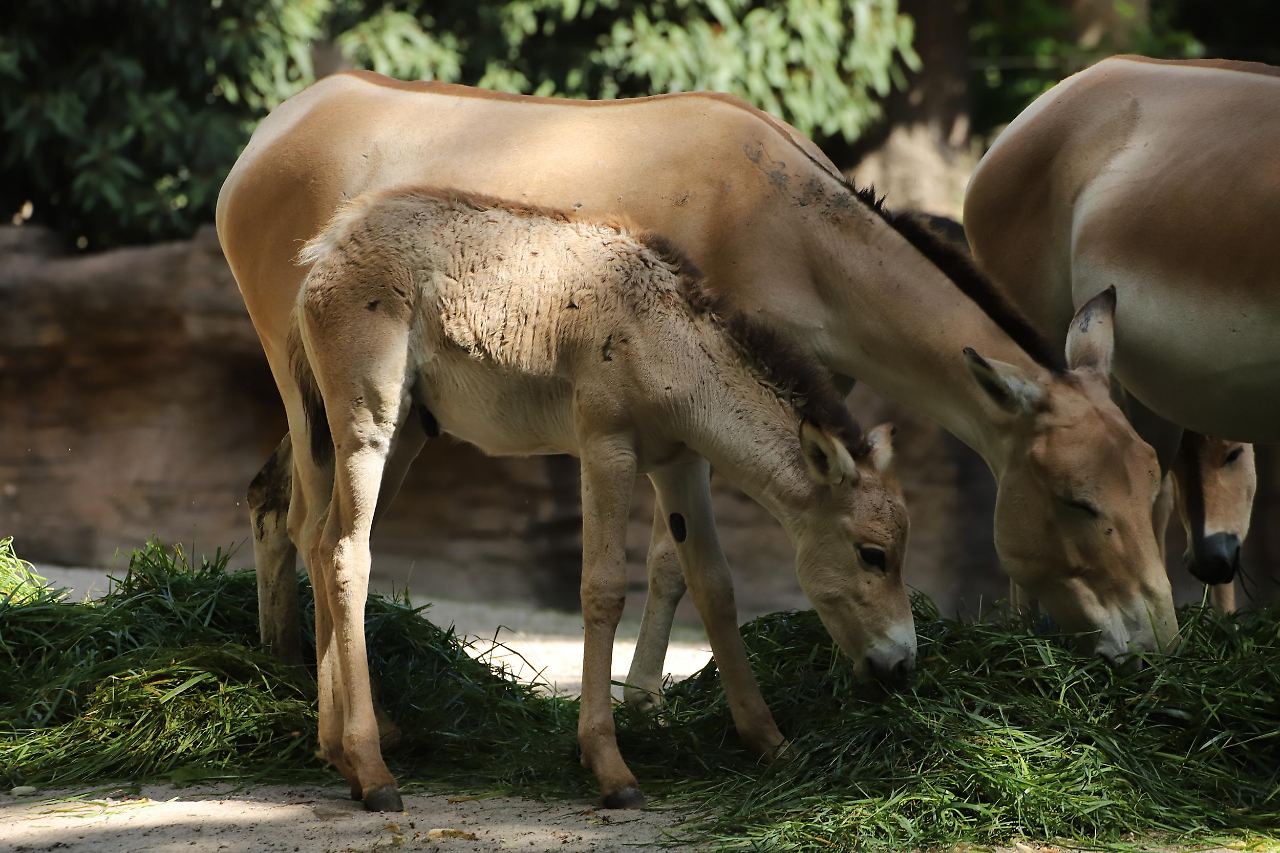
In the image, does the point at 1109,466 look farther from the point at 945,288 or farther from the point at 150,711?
the point at 150,711

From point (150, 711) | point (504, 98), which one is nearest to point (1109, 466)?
point (504, 98)

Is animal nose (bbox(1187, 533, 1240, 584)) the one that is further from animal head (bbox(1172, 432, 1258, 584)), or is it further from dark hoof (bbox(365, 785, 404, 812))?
dark hoof (bbox(365, 785, 404, 812))

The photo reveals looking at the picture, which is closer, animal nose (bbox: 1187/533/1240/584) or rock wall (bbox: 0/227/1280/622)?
animal nose (bbox: 1187/533/1240/584)

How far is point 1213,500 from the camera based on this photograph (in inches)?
222

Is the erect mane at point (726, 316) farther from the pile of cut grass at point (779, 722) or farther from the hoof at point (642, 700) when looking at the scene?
the hoof at point (642, 700)

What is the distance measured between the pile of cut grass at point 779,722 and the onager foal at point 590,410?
0.22m

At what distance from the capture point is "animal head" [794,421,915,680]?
399cm

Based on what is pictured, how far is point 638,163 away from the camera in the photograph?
16.1 ft

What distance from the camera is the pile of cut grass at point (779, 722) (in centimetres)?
369

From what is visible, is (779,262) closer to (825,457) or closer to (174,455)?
(825,457)

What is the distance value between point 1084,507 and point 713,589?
1078 millimetres

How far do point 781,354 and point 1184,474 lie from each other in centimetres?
233

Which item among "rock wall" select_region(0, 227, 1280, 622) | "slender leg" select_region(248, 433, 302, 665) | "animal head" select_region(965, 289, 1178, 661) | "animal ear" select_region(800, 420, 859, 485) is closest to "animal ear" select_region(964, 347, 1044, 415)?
"animal head" select_region(965, 289, 1178, 661)

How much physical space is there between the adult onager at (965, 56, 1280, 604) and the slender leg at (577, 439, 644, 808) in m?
1.84
